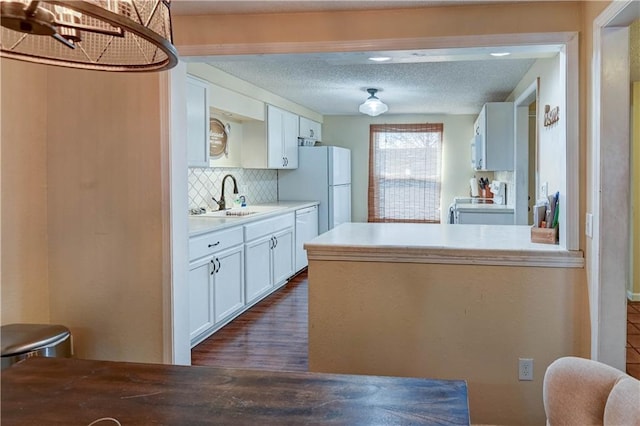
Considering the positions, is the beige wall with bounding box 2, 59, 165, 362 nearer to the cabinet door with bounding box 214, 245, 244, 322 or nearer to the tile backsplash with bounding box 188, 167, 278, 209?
the cabinet door with bounding box 214, 245, 244, 322

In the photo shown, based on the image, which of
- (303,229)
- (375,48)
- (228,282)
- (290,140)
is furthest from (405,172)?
(375,48)

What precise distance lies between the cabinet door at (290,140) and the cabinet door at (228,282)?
217cm

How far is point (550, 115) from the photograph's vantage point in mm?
3318

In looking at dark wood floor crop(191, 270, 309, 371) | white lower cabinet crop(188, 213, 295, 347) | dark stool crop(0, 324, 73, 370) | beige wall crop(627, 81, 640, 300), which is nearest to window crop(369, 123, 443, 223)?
white lower cabinet crop(188, 213, 295, 347)

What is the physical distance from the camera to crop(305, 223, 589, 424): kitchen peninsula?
226 cm

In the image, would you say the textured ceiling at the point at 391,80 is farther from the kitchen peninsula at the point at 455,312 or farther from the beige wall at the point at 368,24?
the kitchen peninsula at the point at 455,312

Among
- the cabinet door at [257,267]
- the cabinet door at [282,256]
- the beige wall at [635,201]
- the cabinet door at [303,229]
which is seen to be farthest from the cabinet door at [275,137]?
the beige wall at [635,201]

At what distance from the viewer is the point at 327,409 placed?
3.57ft

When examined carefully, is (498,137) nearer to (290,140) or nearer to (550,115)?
(550,115)

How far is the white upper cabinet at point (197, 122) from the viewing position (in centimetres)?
372

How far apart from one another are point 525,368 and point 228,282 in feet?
8.03

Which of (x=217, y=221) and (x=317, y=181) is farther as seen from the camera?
(x=317, y=181)

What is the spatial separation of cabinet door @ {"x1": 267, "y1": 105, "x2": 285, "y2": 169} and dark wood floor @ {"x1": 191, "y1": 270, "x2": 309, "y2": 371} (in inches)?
69.3

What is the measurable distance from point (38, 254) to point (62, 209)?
287 millimetres
